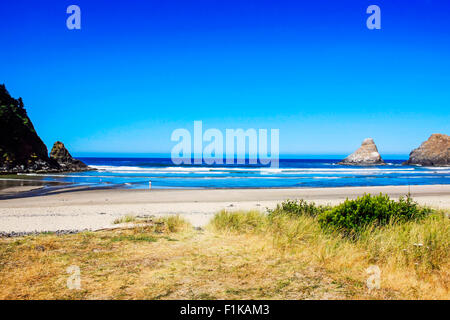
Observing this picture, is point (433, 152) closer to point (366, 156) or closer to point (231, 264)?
point (366, 156)

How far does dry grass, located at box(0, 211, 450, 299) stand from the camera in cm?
448

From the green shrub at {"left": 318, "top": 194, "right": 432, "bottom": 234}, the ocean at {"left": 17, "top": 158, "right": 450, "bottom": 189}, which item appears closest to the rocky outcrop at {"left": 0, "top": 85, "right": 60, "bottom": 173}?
the ocean at {"left": 17, "top": 158, "right": 450, "bottom": 189}

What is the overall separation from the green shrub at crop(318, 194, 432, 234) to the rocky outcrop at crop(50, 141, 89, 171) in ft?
163

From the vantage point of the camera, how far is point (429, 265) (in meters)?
5.35

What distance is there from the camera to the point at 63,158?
53281 millimetres

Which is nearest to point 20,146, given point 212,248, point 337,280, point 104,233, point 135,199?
point 135,199

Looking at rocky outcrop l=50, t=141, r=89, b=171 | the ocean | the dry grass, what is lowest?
the ocean

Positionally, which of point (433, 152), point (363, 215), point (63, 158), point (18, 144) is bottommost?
point (363, 215)

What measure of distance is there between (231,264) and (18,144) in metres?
47.9

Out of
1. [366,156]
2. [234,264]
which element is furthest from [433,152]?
[234,264]

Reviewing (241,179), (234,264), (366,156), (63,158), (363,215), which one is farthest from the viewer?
(366,156)

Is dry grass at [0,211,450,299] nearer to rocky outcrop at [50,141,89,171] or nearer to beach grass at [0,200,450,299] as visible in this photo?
beach grass at [0,200,450,299]
